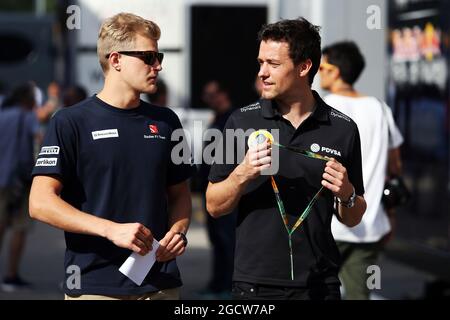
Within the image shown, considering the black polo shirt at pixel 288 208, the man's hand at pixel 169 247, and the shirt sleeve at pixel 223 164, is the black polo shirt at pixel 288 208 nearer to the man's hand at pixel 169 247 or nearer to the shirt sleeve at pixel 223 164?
the shirt sleeve at pixel 223 164

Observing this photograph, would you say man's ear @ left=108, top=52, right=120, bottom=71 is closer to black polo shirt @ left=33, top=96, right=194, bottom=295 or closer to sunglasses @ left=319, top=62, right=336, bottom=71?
black polo shirt @ left=33, top=96, right=194, bottom=295

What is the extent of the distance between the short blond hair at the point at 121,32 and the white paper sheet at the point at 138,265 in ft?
2.73

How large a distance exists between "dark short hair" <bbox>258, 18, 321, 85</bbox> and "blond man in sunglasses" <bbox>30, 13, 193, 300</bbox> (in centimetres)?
50

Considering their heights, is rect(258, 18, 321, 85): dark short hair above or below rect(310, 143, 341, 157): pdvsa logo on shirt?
above

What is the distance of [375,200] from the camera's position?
7.29 meters

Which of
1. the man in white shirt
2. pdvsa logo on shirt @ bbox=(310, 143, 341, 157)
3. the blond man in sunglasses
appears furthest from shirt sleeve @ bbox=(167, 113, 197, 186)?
the man in white shirt

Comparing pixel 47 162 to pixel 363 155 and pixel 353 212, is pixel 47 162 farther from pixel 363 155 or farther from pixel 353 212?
pixel 363 155

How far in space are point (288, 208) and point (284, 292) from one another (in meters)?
0.35

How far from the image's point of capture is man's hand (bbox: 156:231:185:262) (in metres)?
4.94

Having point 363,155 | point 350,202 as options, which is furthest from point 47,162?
point 363,155

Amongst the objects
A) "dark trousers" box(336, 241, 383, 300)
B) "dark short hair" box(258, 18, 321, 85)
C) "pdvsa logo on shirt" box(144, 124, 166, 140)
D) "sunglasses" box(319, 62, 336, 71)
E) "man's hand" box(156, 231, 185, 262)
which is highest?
"dark short hair" box(258, 18, 321, 85)

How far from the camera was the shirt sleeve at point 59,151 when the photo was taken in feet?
16.0
